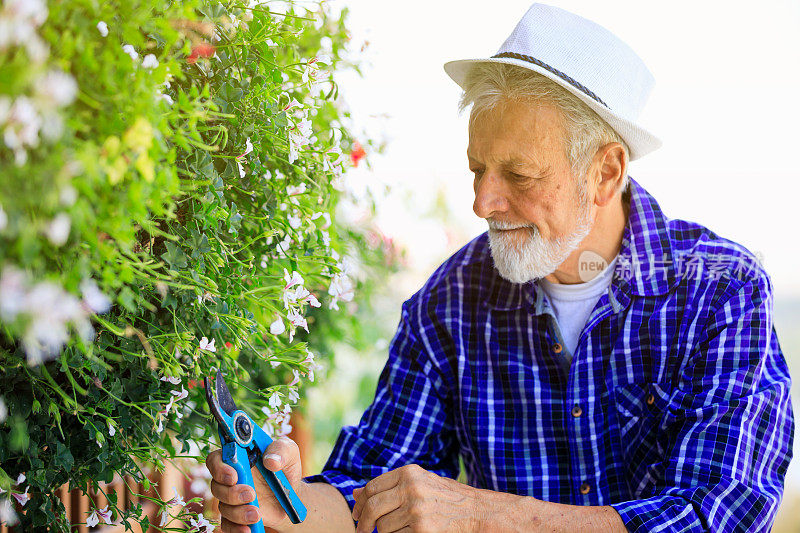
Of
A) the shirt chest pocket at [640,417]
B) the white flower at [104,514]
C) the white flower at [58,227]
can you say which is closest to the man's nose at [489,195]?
the shirt chest pocket at [640,417]

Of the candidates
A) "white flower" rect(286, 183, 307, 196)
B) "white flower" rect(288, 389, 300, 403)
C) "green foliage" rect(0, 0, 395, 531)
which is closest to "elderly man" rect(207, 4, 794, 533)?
"white flower" rect(288, 389, 300, 403)

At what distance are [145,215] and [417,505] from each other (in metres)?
0.69

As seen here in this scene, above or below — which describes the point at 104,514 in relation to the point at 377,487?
above

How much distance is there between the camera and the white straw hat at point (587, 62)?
131 centimetres

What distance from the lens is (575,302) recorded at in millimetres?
1530

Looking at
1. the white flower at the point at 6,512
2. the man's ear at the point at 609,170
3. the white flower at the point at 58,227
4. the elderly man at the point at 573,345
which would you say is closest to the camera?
the white flower at the point at 58,227

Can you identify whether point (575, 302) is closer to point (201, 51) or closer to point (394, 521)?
point (394, 521)

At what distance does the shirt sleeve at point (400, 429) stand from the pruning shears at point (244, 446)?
271 millimetres

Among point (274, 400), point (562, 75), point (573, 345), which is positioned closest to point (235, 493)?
point (274, 400)

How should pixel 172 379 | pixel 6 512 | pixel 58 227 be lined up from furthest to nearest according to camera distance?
pixel 172 379 < pixel 6 512 < pixel 58 227

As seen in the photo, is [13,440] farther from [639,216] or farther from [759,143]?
[759,143]

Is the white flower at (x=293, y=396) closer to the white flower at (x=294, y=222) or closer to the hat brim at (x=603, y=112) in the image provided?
the white flower at (x=294, y=222)

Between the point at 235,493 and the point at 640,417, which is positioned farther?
the point at 640,417

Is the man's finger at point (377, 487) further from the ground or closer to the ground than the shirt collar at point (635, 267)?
closer to the ground
